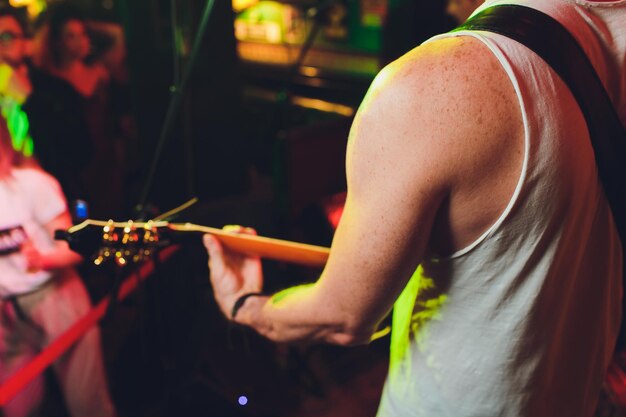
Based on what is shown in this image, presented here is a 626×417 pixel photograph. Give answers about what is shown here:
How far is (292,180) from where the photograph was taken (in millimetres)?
3367

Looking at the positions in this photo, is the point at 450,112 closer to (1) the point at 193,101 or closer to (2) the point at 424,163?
(2) the point at 424,163

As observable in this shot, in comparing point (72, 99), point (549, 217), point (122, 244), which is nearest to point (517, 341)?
point (549, 217)

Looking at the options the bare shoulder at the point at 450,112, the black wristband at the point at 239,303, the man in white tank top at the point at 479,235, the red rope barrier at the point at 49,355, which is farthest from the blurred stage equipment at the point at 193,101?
the bare shoulder at the point at 450,112

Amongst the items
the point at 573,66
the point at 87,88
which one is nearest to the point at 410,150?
the point at 573,66

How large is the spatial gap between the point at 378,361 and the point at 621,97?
9.93 feet

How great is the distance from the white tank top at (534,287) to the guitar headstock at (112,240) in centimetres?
85

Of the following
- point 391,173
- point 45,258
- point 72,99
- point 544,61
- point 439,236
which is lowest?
point 45,258

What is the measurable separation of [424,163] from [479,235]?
0.18 meters

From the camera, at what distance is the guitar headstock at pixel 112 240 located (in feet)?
5.08

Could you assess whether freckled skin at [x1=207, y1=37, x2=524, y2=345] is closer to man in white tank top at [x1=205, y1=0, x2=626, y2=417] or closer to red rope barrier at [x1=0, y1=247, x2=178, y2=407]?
man in white tank top at [x1=205, y1=0, x2=626, y2=417]

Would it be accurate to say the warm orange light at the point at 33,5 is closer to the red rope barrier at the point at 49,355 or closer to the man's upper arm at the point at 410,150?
the red rope barrier at the point at 49,355

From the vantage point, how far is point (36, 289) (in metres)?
2.62

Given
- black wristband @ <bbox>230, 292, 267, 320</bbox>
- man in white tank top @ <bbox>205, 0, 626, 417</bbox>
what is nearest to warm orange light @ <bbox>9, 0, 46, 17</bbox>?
black wristband @ <bbox>230, 292, 267, 320</bbox>

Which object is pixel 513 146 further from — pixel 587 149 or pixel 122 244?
pixel 122 244
